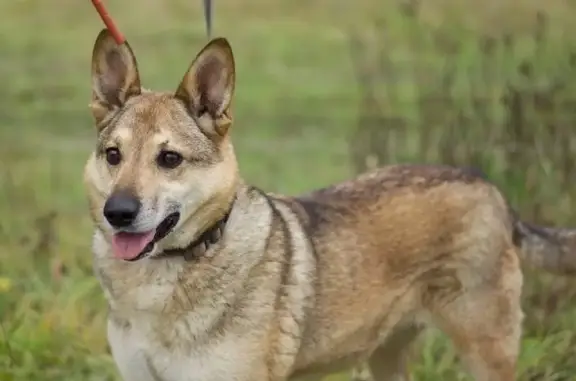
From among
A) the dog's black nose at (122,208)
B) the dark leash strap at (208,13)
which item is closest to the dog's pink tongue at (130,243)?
the dog's black nose at (122,208)

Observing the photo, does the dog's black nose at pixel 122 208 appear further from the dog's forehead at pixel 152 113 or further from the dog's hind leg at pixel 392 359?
the dog's hind leg at pixel 392 359

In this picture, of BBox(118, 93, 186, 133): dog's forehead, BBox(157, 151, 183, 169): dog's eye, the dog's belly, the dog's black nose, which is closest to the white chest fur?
the dog's belly

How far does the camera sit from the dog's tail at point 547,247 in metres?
3.88

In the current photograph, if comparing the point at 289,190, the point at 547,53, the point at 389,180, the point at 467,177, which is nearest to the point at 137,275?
the point at 389,180

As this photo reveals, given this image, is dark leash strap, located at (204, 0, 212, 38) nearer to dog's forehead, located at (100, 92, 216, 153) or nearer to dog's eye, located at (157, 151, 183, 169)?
dog's forehead, located at (100, 92, 216, 153)

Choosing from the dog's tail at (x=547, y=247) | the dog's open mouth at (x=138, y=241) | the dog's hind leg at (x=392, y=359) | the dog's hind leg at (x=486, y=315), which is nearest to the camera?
the dog's open mouth at (x=138, y=241)

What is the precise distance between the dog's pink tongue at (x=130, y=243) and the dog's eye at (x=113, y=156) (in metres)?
0.24

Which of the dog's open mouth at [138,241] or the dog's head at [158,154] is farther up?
the dog's head at [158,154]

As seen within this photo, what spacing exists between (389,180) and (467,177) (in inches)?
13.8

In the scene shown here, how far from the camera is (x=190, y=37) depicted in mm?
5191

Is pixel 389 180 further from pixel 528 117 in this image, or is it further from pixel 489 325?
pixel 528 117

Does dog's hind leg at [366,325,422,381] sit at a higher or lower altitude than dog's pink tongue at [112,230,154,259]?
lower

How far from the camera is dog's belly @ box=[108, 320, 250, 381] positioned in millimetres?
3047

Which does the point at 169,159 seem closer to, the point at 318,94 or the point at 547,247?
the point at 547,247
